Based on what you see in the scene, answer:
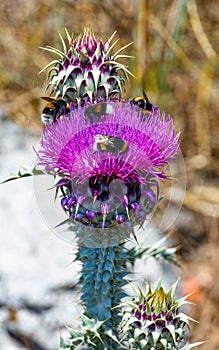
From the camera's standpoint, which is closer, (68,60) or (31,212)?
(68,60)

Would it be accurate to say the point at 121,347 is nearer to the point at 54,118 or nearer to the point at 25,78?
the point at 54,118

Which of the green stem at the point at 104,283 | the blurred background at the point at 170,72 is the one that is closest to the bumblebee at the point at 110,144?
the green stem at the point at 104,283

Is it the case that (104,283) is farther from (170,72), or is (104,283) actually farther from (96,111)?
(170,72)

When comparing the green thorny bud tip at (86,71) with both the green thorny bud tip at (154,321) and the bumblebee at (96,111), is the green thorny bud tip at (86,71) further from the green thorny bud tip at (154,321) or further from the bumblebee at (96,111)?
the green thorny bud tip at (154,321)

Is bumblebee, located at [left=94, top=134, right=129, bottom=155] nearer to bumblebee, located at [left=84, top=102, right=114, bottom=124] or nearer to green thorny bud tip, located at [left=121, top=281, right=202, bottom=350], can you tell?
bumblebee, located at [left=84, top=102, right=114, bottom=124]

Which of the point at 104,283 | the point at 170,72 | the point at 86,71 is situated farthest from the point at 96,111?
the point at 170,72

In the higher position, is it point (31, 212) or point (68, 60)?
point (31, 212)

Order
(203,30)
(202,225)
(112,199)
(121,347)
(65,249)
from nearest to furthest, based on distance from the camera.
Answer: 1. (112,199)
2. (121,347)
3. (65,249)
4. (202,225)
5. (203,30)

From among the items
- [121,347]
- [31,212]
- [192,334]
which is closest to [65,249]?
[31,212]
